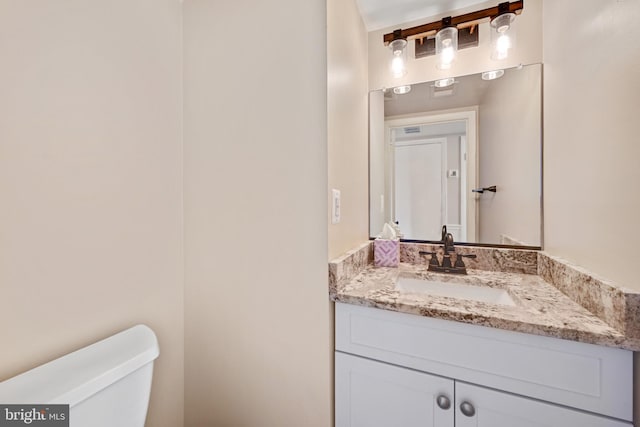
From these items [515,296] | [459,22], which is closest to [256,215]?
[515,296]

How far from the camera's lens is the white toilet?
1.98 feet

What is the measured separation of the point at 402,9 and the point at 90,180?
1562 millimetres

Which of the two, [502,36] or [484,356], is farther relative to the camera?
[502,36]

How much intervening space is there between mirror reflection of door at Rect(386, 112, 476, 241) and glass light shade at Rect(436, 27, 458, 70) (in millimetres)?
264

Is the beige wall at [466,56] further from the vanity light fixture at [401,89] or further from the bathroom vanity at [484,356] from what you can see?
the bathroom vanity at [484,356]

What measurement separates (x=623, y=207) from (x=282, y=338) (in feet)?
3.61

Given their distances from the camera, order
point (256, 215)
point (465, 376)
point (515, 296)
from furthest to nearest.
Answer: point (256, 215), point (515, 296), point (465, 376)

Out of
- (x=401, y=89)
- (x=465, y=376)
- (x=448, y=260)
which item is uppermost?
(x=401, y=89)

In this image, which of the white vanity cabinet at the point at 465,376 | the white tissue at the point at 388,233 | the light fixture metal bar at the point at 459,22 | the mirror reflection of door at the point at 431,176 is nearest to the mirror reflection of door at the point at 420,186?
the mirror reflection of door at the point at 431,176

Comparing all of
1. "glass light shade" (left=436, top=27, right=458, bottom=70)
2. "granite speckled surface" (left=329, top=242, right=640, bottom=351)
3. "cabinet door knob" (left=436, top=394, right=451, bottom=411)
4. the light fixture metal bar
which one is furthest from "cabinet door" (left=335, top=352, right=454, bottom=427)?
the light fixture metal bar

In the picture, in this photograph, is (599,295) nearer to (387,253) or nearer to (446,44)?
(387,253)

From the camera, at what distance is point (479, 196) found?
1.29 meters

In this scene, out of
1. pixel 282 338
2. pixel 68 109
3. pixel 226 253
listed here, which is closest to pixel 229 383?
pixel 282 338

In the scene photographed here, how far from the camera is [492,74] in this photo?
1.25m
